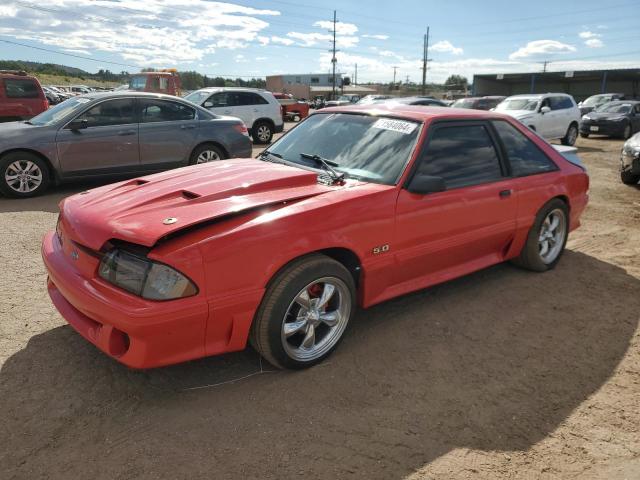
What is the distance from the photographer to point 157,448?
2.26 meters

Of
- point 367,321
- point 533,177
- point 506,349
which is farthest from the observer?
point 533,177

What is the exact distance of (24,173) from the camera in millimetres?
6926

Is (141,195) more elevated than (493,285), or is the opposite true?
(141,195)

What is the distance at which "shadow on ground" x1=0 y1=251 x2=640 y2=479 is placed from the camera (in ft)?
7.27

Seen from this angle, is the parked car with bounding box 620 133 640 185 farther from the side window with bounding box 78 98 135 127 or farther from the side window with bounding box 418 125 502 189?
the side window with bounding box 78 98 135 127

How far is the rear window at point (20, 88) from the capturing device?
39.7 ft

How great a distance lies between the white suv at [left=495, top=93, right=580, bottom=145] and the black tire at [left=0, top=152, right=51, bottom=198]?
12.1 meters

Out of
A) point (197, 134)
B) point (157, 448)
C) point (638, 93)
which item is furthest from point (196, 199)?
point (638, 93)

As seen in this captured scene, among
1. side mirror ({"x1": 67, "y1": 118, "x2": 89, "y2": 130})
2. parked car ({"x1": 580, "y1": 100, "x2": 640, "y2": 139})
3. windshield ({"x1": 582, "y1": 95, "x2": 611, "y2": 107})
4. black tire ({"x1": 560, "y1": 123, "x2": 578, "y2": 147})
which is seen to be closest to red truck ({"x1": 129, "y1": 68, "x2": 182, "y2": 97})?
side mirror ({"x1": 67, "y1": 118, "x2": 89, "y2": 130})

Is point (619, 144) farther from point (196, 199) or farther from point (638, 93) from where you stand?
point (638, 93)

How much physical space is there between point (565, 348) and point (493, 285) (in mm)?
1028

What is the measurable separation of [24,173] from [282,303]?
601 centimetres

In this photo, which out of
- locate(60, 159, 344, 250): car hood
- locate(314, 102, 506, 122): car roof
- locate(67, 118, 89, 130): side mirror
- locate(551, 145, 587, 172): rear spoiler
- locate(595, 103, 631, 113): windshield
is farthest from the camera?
locate(595, 103, 631, 113): windshield

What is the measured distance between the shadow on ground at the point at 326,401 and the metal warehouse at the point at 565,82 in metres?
48.8
